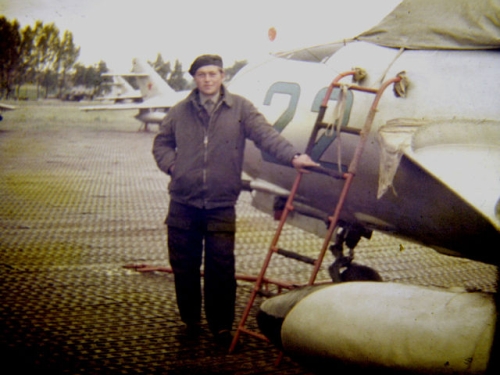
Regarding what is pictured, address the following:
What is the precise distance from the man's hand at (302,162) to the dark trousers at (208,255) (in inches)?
24.2

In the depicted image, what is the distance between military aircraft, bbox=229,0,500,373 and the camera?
2.39 metres

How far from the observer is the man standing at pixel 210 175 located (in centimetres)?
363

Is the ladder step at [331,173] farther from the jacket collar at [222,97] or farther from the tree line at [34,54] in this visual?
the tree line at [34,54]

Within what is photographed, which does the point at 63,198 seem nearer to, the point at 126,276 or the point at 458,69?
the point at 126,276

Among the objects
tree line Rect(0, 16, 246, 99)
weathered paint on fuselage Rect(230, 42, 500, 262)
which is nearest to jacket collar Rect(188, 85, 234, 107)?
weathered paint on fuselage Rect(230, 42, 500, 262)

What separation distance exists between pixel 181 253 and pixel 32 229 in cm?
364

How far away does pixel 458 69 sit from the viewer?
9.73 feet

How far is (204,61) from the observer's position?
365 cm

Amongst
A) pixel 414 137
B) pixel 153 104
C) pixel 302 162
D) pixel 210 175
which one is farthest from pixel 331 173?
pixel 153 104

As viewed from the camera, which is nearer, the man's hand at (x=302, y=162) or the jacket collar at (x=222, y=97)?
the man's hand at (x=302, y=162)

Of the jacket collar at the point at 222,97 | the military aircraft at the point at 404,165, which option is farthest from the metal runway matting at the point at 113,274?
the jacket collar at the point at 222,97

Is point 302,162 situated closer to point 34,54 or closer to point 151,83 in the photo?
point 34,54

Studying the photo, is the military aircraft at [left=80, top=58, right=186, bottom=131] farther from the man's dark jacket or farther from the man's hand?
the man's hand

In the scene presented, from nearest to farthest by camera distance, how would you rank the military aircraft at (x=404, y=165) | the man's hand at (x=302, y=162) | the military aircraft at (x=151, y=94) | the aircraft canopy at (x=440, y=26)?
the military aircraft at (x=404, y=165) → the aircraft canopy at (x=440, y=26) → the man's hand at (x=302, y=162) → the military aircraft at (x=151, y=94)
